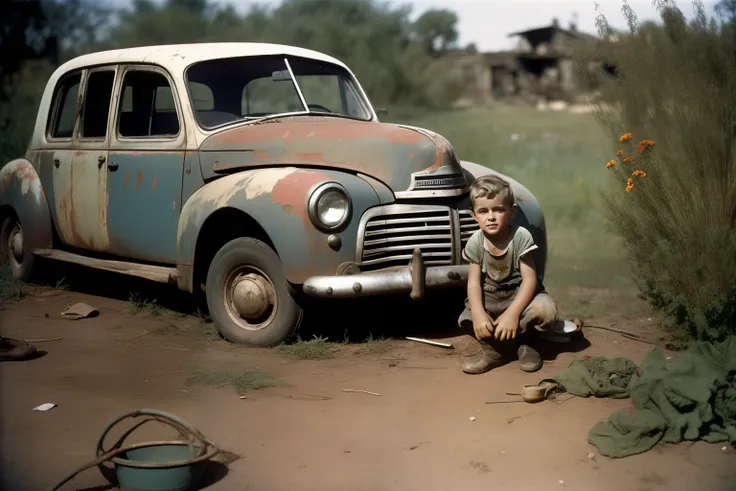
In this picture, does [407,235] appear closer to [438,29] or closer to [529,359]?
[529,359]

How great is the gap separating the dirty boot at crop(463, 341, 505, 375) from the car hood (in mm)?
1004

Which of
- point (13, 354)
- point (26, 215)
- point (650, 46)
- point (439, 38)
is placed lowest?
point (13, 354)

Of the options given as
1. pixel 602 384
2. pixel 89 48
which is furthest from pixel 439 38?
pixel 602 384

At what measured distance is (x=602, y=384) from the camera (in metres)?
4.30

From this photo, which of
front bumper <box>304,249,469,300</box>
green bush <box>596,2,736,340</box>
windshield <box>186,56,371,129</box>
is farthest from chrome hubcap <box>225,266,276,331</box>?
green bush <box>596,2,736,340</box>

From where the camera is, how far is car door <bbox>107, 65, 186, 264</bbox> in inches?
231

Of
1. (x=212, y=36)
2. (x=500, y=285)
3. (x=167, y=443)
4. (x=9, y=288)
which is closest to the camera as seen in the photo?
(x=167, y=443)

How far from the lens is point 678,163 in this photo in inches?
200

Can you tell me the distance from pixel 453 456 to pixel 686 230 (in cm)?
220

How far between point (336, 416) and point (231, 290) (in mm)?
1548

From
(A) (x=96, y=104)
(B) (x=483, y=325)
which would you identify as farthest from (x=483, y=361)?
(A) (x=96, y=104)

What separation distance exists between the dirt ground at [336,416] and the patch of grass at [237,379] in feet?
0.10

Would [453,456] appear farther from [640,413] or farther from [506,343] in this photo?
[506,343]

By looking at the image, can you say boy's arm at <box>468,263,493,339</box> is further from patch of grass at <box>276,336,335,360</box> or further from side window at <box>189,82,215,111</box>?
side window at <box>189,82,215,111</box>
